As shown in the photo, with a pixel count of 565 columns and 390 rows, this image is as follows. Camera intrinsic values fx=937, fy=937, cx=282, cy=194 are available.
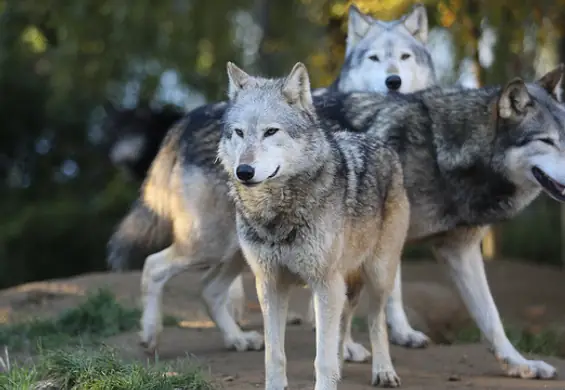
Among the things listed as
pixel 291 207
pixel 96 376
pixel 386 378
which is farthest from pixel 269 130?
pixel 386 378

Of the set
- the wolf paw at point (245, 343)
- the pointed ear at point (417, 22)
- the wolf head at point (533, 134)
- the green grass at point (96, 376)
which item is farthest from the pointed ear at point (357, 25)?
the green grass at point (96, 376)

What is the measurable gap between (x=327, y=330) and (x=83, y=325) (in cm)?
347

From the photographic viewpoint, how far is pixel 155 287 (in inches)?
275

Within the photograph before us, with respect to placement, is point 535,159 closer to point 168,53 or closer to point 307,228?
point 307,228

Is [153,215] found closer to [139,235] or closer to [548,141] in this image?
[139,235]

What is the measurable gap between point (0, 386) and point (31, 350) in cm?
227

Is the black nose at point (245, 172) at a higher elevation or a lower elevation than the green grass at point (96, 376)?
higher

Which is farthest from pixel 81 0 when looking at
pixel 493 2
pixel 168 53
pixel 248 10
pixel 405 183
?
pixel 405 183

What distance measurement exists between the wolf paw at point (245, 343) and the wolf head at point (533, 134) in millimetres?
2271

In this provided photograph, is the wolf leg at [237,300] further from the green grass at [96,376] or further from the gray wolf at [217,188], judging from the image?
the green grass at [96,376]

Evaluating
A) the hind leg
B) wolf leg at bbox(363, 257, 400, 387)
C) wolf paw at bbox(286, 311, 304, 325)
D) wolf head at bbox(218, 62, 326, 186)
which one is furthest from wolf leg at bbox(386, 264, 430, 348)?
wolf head at bbox(218, 62, 326, 186)

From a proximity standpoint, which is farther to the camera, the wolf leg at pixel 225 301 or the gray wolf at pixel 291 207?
the wolf leg at pixel 225 301

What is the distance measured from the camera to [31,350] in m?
7.21

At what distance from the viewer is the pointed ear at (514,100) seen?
6.34 meters
